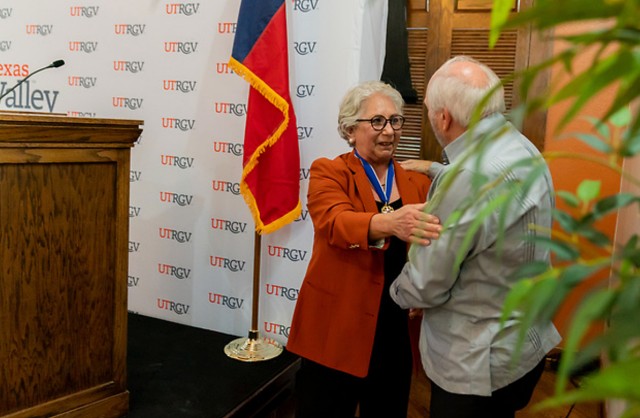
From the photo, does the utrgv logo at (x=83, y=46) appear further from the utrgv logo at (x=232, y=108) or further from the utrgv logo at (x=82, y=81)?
the utrgv logo at (x=232, y=108)

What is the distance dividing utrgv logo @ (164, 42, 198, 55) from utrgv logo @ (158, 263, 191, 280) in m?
1.17

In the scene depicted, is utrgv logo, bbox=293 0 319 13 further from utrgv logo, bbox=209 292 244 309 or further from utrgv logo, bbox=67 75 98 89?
utrgv logo, bbox=209 292 244 309

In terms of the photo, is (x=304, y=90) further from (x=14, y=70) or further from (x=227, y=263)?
(x=14, y=70)

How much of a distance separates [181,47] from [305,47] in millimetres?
734

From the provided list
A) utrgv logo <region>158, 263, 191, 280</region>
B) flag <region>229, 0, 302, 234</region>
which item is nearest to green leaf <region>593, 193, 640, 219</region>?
flag <region>229, 0, 302, 234</region>

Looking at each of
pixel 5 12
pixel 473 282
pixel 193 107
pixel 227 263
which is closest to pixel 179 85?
pixel 193 107

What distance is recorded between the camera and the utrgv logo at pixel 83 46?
10.8 ft

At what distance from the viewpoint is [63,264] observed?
6.13 feet

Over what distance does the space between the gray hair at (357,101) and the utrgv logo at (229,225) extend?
120 cm

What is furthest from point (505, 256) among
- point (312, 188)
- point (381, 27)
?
point (381, 27)

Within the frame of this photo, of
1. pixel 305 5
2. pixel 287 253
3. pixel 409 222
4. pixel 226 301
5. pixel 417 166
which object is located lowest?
pixel 226 301

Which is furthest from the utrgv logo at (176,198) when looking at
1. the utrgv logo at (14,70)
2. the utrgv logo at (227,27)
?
the utrgv logo at (14,70)

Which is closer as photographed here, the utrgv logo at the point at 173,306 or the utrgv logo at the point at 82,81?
the utrgv logo at the point at 173,306

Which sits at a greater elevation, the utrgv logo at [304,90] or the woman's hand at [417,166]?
the utrgv logo at [304,90]
